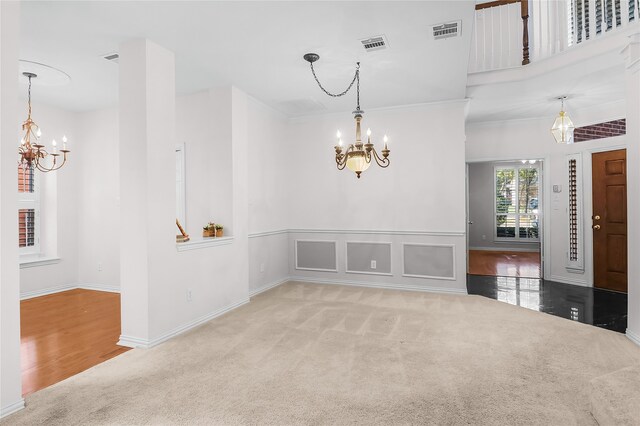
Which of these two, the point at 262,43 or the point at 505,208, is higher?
the point at 262,43

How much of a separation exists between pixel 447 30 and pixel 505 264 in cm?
605

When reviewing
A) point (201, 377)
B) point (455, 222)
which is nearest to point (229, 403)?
point (201, 377)

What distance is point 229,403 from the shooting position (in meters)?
2.32

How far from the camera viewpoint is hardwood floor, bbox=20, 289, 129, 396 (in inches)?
111

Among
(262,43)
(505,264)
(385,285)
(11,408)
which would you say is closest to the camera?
(11,408)

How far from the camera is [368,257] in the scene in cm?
Result: 568

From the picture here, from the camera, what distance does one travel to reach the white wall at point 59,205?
17.7ft

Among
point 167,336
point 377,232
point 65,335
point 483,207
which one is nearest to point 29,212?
point 65,335

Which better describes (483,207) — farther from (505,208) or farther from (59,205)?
(59,205)

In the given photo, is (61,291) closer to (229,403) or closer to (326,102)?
(229,403)

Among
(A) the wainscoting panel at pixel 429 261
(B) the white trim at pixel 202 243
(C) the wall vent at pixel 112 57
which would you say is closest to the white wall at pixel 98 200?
(C) the wall vent at pixel 112 57

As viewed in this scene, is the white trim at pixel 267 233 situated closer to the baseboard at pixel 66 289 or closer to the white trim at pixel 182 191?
the white trim at pixel 182 191

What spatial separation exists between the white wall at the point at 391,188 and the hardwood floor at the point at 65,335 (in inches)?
117

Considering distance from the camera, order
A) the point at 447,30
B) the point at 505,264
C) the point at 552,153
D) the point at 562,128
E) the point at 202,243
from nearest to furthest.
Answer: the point at 447,30
the point at 202,243
the point at 562,128
the point at 552,153
the point at 505,264
